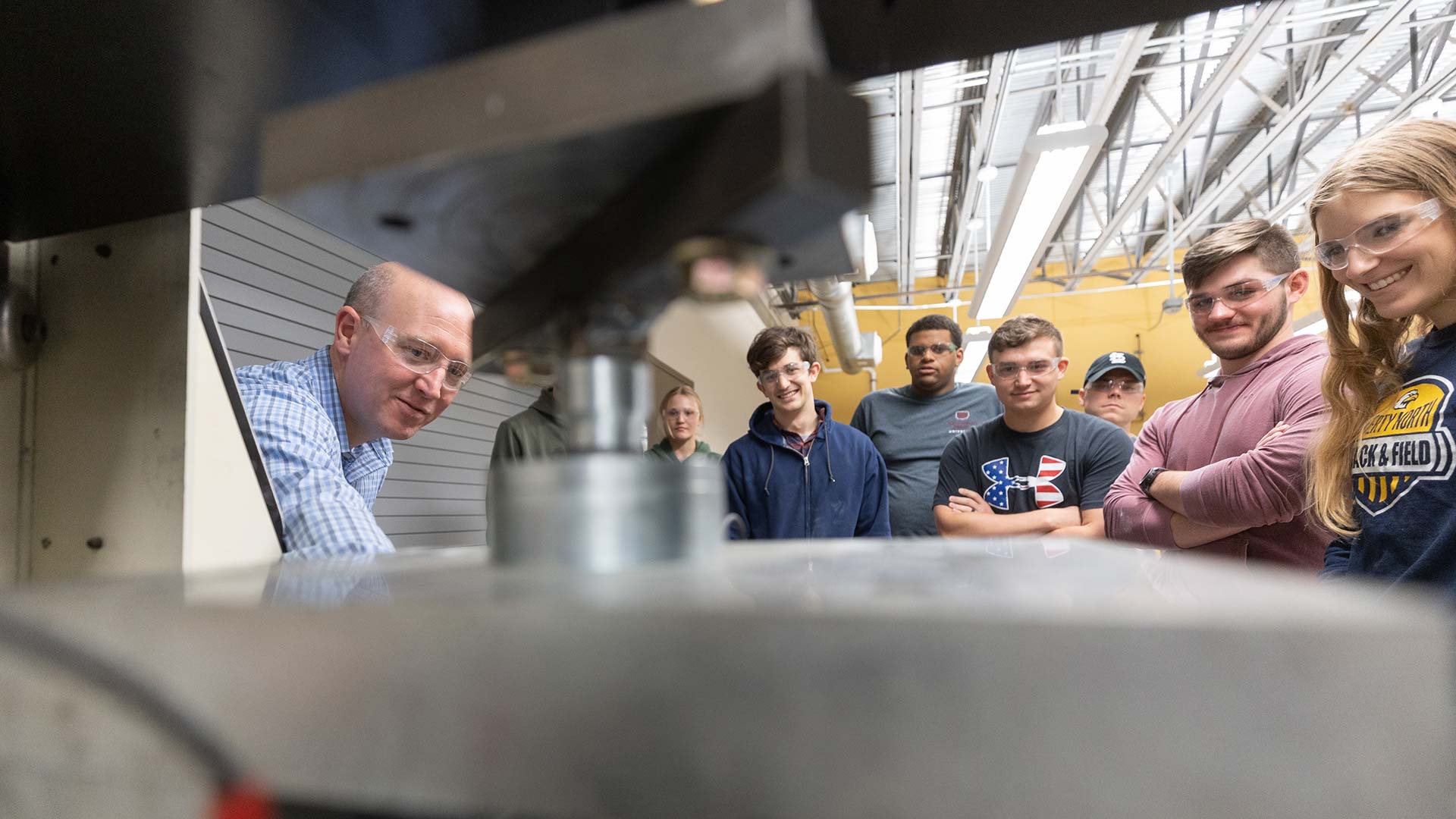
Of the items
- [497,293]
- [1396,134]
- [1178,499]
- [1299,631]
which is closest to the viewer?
[1299,631]

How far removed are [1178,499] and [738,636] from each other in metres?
1.69

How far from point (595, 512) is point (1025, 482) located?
2.22 m

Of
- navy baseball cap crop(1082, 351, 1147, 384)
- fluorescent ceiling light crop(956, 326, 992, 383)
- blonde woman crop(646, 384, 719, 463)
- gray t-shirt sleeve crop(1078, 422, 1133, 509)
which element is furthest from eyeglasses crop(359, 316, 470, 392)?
navy baseball cap crop(1082, 351, 1147, 384)

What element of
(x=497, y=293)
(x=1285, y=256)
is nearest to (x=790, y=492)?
(x=1285, y=256)

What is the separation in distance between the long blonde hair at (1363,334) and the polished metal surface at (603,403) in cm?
A: 135

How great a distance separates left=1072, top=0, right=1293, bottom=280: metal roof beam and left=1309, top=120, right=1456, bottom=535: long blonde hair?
1542 mm

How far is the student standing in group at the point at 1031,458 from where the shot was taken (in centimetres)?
226

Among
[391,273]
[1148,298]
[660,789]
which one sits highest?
[1148,298]

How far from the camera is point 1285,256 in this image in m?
1.71

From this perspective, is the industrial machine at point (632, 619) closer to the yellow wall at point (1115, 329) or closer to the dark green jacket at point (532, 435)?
the dark green jacket at point (532, 435)

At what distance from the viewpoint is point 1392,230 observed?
1157mm

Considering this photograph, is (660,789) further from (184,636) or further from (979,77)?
(979,77)

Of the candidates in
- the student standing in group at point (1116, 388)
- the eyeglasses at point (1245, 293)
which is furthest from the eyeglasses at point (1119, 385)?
the eyeglasses at point (1245, 293)

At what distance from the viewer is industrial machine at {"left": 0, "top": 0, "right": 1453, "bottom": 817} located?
0.20 m
